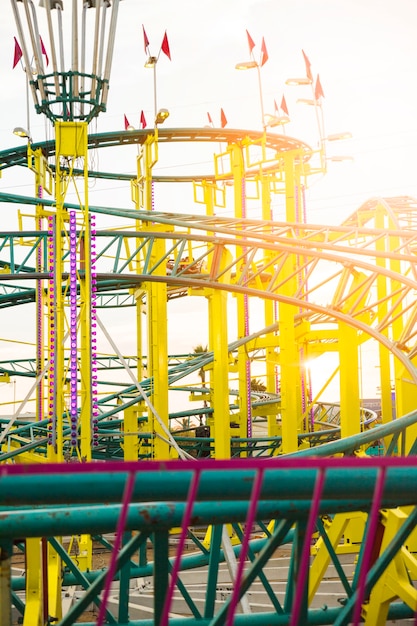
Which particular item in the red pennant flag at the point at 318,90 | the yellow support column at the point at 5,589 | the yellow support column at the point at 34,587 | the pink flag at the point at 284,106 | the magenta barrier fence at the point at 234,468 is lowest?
the yellow support column at the point at 34,587

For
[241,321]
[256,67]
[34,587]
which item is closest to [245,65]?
[256,67]

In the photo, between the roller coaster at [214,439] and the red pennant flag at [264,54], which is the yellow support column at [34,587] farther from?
the red pennant flag at [264,54]

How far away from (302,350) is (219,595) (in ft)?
47.1

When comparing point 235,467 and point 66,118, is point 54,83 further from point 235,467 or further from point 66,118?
point 235,467

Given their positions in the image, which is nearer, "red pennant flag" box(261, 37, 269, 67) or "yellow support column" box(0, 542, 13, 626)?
"yellow support column" box(0, 542, 13, 626)

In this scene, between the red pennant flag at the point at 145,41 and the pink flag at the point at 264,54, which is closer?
the red pennant flag at the point at 145,41

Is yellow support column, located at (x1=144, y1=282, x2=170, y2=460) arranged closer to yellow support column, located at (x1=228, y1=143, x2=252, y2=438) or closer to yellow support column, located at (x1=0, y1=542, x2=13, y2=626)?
yellow support column, located at (x1=228, y1=143, x2=252, y2=438)

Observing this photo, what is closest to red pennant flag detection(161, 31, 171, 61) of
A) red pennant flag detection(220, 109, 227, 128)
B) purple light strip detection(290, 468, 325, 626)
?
red pennant flag detection(220, 109, 227, 128)

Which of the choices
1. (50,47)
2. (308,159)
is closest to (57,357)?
(50,47)

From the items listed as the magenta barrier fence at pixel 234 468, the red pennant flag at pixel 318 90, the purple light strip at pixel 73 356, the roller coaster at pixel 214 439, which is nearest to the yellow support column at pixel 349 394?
the roller coaster at pixel 214 439

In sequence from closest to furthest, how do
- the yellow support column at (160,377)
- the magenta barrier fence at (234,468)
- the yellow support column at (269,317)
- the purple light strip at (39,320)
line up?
the magenta barrier fence at (234,468)
the yellow support column at (160,377)
the purple light strip at (39,320)
the yellow support column at (269,317)

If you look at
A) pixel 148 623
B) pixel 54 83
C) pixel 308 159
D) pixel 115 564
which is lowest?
Result: pixel 148 623

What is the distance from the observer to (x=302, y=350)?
26.3 metres

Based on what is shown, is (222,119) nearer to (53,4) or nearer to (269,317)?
(269,317)
